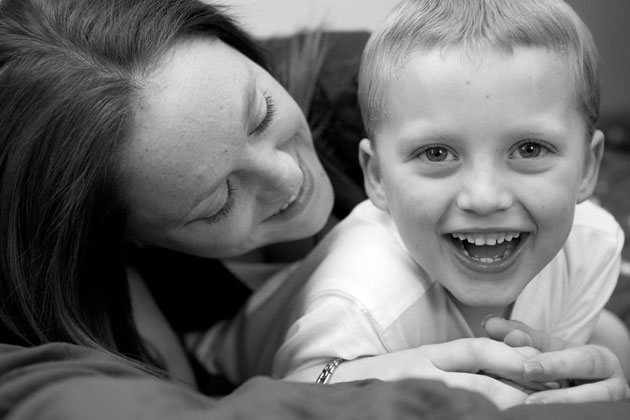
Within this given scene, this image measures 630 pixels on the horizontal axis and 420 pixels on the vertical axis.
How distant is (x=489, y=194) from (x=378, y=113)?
18cm

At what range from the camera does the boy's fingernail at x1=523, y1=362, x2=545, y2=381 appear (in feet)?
2.93

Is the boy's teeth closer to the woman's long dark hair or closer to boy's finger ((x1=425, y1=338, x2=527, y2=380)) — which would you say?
boy's finger ((x1=425, y1=338, x2=527, y2=380))

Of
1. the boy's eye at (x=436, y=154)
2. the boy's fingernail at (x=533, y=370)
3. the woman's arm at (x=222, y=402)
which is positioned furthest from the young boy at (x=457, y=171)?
the woman's arm at (x=222, y=402)

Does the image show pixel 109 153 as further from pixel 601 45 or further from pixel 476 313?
pixel 601 45

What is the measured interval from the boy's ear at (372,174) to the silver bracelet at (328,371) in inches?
8.4

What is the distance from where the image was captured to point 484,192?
2.91 feet

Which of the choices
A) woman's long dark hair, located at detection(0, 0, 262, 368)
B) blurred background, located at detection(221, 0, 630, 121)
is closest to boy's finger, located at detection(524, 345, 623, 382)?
woman's long dark hair, located at detection(0, 0, 262, 368)

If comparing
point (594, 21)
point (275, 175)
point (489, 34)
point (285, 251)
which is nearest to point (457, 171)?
point (489, 34)

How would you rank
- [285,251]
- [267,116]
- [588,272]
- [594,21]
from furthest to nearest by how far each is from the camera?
[594,21]
[285,251]
[588,272]
[267,116]

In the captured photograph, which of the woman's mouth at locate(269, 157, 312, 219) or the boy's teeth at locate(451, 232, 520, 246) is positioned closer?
the boy's teeth at locate(451, 232, 520, 246)

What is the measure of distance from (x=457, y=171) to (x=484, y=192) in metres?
0.05

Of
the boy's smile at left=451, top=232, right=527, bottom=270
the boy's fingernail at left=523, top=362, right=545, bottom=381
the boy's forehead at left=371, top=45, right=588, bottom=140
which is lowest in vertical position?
the boy's fingernail at left=523, top=362, right=545, bottom=381

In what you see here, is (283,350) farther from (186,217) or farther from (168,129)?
(168,129)

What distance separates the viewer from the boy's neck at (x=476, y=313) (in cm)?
110
